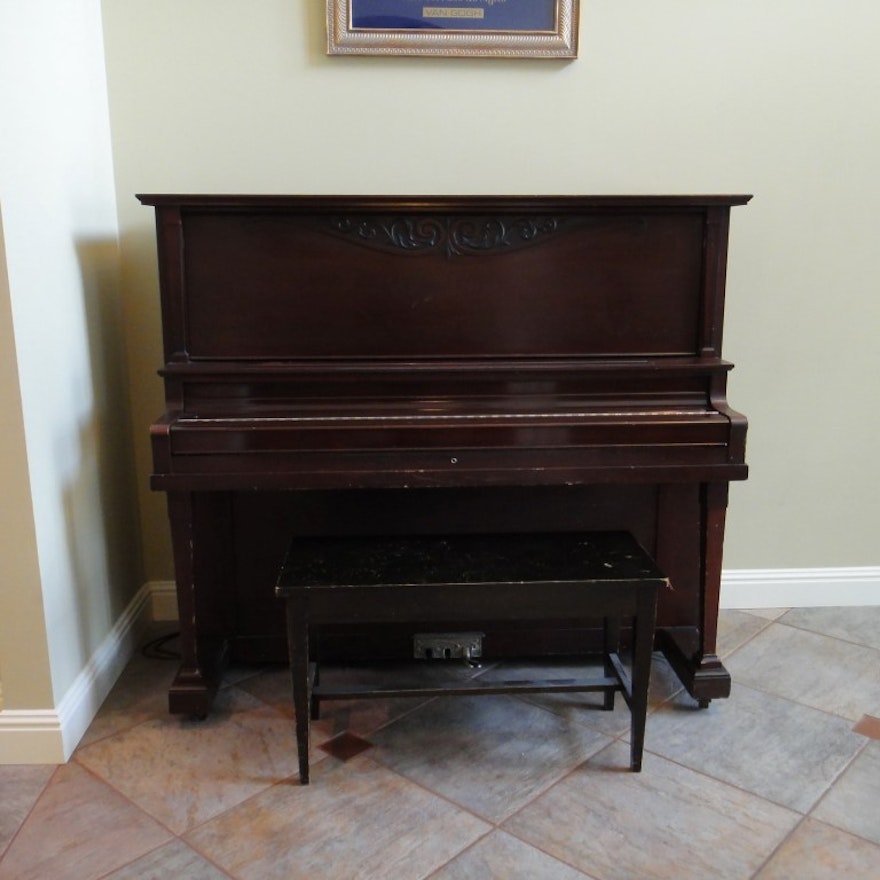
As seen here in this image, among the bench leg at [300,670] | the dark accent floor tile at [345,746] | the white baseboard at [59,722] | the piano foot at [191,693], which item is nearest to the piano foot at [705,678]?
the dark accent floor tile at [345,746]

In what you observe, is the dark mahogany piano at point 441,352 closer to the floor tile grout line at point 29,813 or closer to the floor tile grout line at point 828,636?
the floor tile grout line at point 29,813

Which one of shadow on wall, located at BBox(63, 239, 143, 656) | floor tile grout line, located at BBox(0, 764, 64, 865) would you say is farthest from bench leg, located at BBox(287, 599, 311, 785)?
shadow on wall, located at BBox(63, 239, 143, 656)

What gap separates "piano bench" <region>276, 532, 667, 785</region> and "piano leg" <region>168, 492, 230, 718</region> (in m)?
0.27

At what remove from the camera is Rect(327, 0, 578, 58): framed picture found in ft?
6.70

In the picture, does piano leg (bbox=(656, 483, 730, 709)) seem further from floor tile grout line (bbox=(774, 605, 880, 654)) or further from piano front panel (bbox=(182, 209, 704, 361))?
floor tile grout line (bbox=(774, 605, 880, 654))

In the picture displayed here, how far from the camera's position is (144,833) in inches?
59.2

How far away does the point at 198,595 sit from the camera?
2.00 meters

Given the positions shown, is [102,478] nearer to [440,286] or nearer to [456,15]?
[440,286]

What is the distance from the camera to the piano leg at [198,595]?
176cm

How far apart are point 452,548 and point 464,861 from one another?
0.62 meters

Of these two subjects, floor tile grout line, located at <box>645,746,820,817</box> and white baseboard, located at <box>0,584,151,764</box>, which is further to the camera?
white baseboard, located at <box>0,584,151,764</box>

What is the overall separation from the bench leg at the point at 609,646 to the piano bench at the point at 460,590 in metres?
0.18

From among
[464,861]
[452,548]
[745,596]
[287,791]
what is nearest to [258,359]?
[452,548]

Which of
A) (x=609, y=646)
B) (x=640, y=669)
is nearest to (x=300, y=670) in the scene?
(x=640, y=669)
